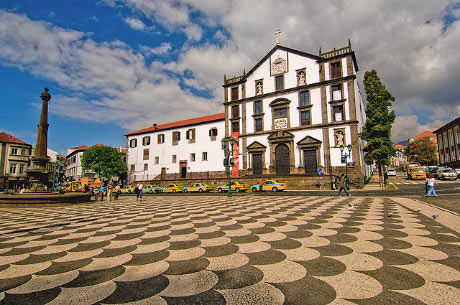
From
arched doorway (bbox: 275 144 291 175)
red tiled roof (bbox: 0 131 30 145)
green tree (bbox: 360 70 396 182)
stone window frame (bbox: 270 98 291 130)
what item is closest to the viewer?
green tree (bbox: 360 70 396 182)

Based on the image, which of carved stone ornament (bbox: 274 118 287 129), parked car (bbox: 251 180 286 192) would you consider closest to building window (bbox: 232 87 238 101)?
carved stone ornament (bbox: 274 118 287 129)

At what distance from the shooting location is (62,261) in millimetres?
3350

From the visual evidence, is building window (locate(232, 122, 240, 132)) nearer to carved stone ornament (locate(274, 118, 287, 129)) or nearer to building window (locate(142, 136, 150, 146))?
carved stone ornament (locate(274, 118, 287, 129))

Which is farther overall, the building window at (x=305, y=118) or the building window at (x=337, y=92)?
the building window at (x=305, y=118)

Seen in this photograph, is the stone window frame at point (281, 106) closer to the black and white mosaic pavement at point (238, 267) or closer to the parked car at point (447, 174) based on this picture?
the parked car at point (447, 174)

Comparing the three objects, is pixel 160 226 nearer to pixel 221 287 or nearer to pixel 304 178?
pixel 221 287

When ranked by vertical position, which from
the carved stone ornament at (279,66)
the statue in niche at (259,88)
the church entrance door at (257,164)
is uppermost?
the carved stone ornament at (279,66)

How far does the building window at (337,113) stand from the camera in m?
27.9

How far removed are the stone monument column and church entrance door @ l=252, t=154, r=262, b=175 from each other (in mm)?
23536

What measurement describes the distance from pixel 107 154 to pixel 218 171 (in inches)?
1004

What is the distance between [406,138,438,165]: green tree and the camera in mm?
60875

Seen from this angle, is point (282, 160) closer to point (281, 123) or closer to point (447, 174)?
point (281, 123)

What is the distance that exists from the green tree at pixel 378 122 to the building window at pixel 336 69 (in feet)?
10.5

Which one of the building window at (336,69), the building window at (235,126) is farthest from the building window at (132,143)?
the building window at (336,69)
